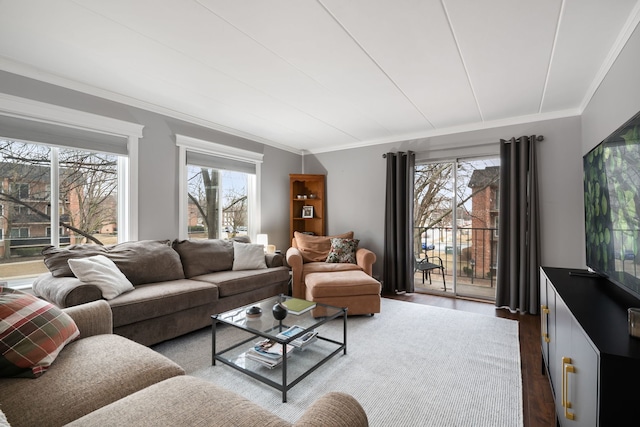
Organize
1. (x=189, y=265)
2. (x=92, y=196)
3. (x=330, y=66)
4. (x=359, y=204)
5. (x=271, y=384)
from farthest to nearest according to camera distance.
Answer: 1. (x=359, y=204)
2. (x=189, y=265)
3. (x=92, y=196)
4. (x=330, y=66)
5. (x=271, y=384)

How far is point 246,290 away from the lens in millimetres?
3295

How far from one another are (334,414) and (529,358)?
2.35 m

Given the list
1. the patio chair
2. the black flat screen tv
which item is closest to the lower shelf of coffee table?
the black flat screen tv

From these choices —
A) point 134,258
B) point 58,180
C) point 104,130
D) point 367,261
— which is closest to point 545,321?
point 367,261

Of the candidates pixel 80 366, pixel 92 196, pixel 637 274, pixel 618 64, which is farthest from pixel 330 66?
pixel 92 196

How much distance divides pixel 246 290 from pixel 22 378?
2.11 meters

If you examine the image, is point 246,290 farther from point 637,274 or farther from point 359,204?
point 637,274

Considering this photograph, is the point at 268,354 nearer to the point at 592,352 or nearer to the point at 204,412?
the point at 204,412

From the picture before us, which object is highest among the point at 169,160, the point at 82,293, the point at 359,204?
the point at 169,160

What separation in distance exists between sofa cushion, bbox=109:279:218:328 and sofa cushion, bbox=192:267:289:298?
0.12 m

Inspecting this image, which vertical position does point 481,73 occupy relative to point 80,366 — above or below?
above

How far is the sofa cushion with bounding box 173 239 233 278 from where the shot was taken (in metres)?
3.35

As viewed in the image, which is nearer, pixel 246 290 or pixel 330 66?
pixel 330 66

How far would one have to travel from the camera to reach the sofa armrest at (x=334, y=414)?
2.83 feet
